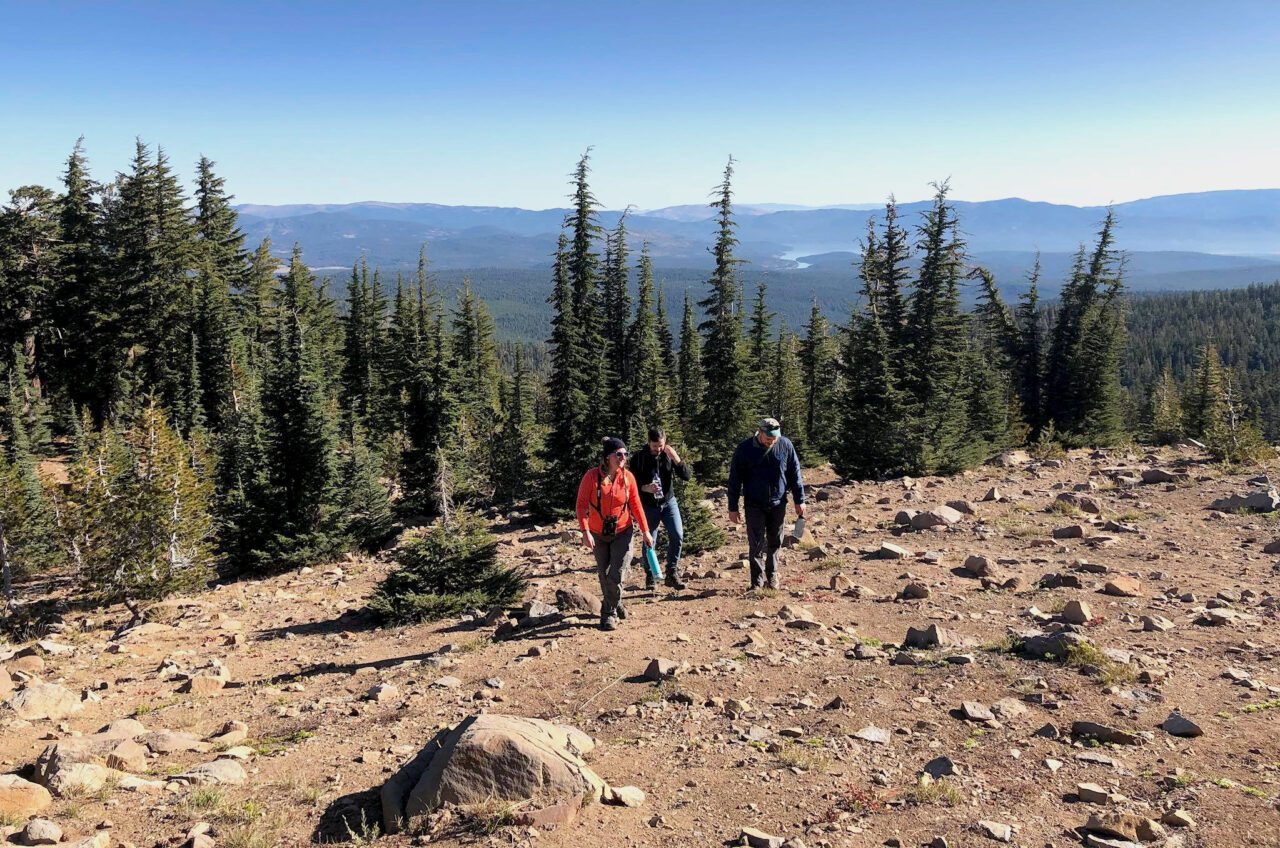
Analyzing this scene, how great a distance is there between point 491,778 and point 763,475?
603 centimetres

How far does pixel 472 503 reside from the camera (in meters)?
35.9

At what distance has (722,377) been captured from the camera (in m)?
40.7

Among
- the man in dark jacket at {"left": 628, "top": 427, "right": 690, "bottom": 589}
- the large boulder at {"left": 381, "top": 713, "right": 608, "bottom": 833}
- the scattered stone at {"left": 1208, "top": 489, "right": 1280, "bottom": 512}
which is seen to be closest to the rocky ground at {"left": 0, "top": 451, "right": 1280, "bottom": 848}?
the large boulder at {"left": 381, "top": 713, "right": 608, "bottom": 833}

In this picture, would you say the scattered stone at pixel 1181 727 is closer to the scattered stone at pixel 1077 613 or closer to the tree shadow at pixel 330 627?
the scattered stone at pixel 1077 613

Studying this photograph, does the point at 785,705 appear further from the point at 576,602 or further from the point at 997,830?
the point at 576,602

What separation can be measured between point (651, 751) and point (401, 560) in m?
7.50

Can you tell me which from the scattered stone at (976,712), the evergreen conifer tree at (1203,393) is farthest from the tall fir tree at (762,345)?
the scattered stone at (976,712)

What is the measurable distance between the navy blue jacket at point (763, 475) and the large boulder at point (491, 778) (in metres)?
5.18

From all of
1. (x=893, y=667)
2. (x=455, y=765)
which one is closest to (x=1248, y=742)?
(x=893, y=667)

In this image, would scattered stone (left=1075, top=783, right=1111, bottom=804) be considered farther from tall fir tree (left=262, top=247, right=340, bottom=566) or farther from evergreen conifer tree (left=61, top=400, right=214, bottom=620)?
tall fir tree (left=262, top=247, right=340, bottom=566)

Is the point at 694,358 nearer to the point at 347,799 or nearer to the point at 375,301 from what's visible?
the point at 375,301

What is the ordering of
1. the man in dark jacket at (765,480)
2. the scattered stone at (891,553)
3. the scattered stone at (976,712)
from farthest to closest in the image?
the scattered stone at (891,553)
the man in dark jacket at (765,480)
the scattered stone at (976,712)

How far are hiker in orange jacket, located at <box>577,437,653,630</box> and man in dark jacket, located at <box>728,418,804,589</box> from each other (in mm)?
1553

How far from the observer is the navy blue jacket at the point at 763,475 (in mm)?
10273
